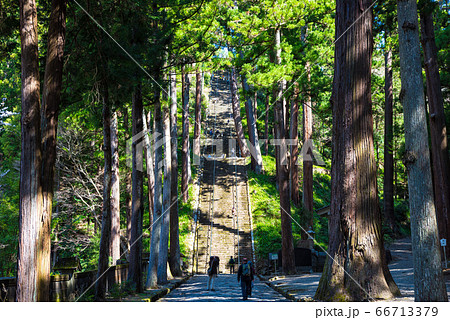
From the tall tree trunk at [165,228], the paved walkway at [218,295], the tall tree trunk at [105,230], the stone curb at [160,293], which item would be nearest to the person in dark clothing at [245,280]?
the paved walkway at [218,295]

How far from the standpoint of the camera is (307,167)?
86.5 ft

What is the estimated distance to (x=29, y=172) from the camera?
7598mm

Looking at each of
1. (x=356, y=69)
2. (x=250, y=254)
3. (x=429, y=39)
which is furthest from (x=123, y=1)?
(x=250, y=254)

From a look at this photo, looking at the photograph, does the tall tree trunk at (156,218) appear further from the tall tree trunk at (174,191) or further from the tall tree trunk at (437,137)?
the tall tree trunk at (437,137)

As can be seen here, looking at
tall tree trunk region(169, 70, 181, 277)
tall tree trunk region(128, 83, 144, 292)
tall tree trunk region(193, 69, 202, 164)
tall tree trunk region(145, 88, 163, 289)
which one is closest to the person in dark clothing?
tall tree trunk region(128, 83, 144, 292)

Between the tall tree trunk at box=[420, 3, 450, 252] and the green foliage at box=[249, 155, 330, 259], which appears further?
the green foliage at box=[249, 155, 330, 259]

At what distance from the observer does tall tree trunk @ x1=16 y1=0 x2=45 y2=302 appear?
291 inches

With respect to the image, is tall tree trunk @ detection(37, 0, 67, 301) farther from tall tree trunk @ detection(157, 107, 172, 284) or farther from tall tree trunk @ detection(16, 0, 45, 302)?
tall tree trunk @ detection(157, 107, 172, 284)

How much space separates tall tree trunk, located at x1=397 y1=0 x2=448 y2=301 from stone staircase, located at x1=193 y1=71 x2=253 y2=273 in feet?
67.3

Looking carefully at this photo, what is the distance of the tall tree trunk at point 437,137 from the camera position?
607 inches

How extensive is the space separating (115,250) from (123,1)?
43.9 feet

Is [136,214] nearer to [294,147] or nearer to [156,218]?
[156,218]

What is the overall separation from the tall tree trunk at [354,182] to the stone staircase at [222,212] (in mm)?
18406

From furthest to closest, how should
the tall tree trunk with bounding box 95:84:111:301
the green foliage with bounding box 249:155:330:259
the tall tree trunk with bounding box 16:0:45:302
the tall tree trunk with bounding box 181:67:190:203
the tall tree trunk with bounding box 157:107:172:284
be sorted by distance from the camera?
the tall tree trunk with bounding box 181:67:190:203 → the green foliage with bounding box 249:155:330:259 → the tall tree trunk with bounding box 157:107:172:284 → the tall tree trunk with bounding box 95:84:111:301 → the tall tree trunk with bounding box 16:0:45:302
